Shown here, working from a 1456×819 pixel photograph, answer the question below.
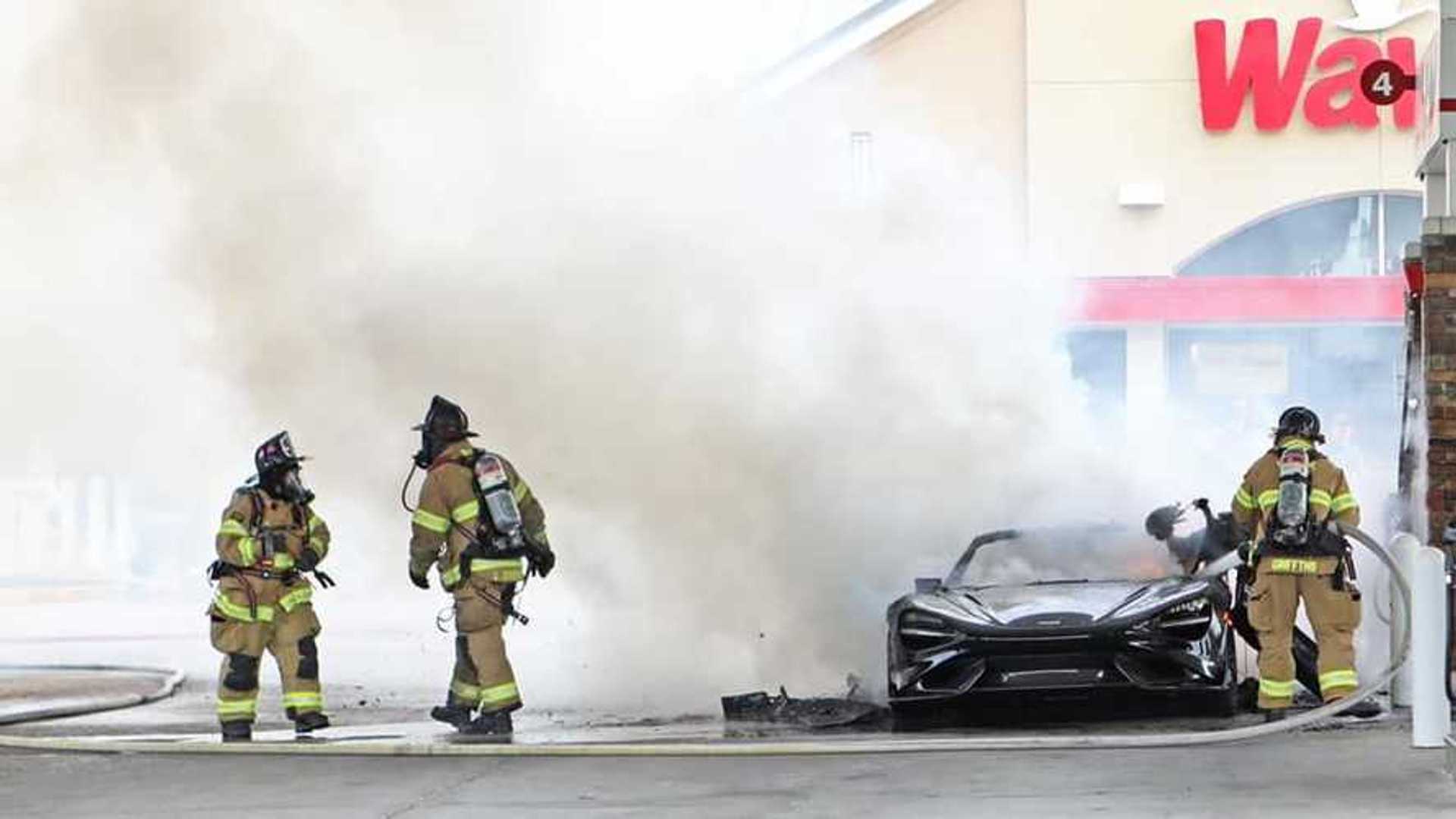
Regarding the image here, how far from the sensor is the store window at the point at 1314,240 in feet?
107

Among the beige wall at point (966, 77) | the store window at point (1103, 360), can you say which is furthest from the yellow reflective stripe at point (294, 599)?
the beige wall at point (966, 77)

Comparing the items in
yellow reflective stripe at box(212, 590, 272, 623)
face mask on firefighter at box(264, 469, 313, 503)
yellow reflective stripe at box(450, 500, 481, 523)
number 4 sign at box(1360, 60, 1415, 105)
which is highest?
number 4 sign at box(1360, 60, 1415, 105)

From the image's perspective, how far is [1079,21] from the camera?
107 feet

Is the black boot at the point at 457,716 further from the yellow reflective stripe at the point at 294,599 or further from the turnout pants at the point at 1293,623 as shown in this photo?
the turnout pants at the point at 1293,623

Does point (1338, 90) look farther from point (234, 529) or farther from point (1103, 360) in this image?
point (234, 529)

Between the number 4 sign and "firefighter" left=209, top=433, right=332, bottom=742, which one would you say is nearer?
"firefighter" left=209, top=433, right=332, bottom=742

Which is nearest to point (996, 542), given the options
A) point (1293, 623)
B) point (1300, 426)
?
point (1293, 623)

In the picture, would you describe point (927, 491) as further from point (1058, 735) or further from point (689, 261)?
point (1058, 735)

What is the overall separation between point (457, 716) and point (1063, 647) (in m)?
3.10

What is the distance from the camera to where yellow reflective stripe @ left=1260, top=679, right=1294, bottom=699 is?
1303 cm

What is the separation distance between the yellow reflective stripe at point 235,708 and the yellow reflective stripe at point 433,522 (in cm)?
122

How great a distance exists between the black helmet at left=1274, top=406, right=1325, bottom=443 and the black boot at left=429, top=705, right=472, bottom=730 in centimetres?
432

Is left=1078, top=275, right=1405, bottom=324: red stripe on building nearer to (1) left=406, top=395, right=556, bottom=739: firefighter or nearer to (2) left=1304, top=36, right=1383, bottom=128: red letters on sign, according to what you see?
(2) left=1304, top=36, right=1383, bottom=128: red letters on sign

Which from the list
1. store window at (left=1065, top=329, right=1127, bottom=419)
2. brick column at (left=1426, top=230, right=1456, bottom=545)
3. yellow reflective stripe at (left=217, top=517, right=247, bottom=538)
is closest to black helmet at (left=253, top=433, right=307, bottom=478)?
yellow reflective stripe at (left=217, top=517, right=247, bottom=538)
